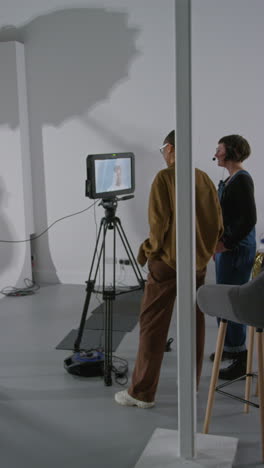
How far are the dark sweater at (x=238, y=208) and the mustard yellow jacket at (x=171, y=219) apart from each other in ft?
1.32

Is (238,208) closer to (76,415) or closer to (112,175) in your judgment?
(112,175)

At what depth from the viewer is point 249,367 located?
2797 millimetres

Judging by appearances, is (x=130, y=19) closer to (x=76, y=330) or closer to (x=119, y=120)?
(x=119, y=120)

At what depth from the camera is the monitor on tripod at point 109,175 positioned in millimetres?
3697

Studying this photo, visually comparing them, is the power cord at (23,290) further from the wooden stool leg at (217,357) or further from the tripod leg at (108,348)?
the wooden stool leg at (217,357)

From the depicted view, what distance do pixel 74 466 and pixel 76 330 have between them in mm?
1780

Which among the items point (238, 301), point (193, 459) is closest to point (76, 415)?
point (193, 459)

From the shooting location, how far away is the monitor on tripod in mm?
3697

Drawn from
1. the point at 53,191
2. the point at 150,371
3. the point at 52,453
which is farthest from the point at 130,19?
the point at 52,453

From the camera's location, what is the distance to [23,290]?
541 centimetres

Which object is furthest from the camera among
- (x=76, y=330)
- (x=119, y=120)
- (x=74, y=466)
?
(x=119, y=120)

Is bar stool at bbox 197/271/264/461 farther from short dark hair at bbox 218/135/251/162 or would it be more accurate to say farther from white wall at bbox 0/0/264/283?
white wall at bbox 0/0/264/283

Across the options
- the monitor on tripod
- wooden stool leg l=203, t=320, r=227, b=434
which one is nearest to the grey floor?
wooden stool leg l=203, t=320, r=227, b=434

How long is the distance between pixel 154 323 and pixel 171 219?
21.6 inches
